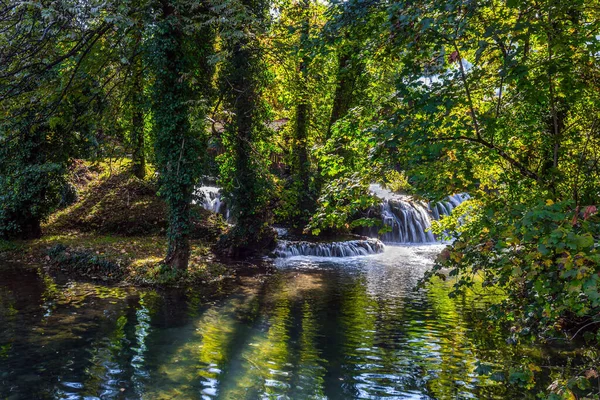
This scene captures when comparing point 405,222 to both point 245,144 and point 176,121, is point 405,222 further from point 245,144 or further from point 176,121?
point 176,121

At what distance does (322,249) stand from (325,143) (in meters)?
9.12

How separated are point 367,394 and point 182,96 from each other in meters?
9.52

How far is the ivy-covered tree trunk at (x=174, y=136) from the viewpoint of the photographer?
39.5ft

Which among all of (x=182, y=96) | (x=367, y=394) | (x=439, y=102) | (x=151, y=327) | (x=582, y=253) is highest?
(x=182, y=96)

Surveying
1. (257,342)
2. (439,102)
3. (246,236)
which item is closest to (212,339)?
(257,342)

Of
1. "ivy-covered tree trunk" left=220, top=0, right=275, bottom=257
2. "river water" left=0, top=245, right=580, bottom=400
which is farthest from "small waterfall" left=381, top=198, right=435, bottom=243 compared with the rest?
"river water" left=0, top=245, right=580, bottom=400

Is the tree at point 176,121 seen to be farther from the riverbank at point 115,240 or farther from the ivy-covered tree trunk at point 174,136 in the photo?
the riverbank at point 115,240

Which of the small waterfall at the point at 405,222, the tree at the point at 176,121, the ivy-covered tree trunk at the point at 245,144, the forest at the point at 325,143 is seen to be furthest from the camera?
the small waterfall at the point at 405,222

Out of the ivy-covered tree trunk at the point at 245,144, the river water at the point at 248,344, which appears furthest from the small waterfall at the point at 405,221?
the river water at the point at 248,344

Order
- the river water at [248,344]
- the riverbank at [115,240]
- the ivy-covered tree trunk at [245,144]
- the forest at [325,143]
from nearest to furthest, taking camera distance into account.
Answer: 1. the forest at [325,143]
2. the river water at [248,344]
3. the riverbank at [115,240]
4. the ivy-covered tree trunk at [245,144]

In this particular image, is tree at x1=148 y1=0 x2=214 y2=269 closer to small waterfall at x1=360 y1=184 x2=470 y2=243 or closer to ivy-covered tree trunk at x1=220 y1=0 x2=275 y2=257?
ivy-covered tree trunk at x1=220 y1=0 x2=275 y2=257

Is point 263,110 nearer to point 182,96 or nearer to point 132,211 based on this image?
point 182,96

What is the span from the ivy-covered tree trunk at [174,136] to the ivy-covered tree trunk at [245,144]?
1.76 meters

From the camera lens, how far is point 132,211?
19672 mm
